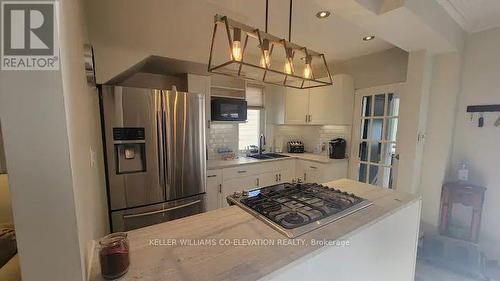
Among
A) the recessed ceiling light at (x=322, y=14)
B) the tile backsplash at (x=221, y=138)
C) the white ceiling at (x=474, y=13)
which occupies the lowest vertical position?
the tile backsplash at (x=221, y=138)

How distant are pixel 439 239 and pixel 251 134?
9.54ft

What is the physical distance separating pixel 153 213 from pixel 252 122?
2.43m

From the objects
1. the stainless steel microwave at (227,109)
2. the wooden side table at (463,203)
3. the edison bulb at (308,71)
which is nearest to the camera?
the edison bulb at (308,71)

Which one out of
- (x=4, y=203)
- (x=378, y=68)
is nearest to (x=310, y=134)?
(x=378, y=68)

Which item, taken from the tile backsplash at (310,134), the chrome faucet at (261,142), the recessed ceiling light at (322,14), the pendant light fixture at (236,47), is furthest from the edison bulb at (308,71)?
the chrome faucet at (261,142)

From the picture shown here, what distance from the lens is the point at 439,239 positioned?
2.35 metres

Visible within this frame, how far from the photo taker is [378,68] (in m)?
2.98

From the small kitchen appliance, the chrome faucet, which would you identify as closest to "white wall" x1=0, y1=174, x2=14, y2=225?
the chrome faucet

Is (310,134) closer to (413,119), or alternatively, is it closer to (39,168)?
(413,119)

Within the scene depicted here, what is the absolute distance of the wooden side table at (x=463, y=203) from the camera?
2.17 m

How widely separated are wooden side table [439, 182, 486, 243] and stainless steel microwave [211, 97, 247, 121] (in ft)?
8.62

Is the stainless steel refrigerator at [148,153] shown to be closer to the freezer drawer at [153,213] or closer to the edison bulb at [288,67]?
the freezer drawer at [153,213]

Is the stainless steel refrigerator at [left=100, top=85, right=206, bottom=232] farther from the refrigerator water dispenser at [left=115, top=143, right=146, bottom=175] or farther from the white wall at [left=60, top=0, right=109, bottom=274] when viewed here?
the white wall at [left=60, top=0, right=109, bottom=274]

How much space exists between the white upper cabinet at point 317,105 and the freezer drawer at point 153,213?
91.3 inches
